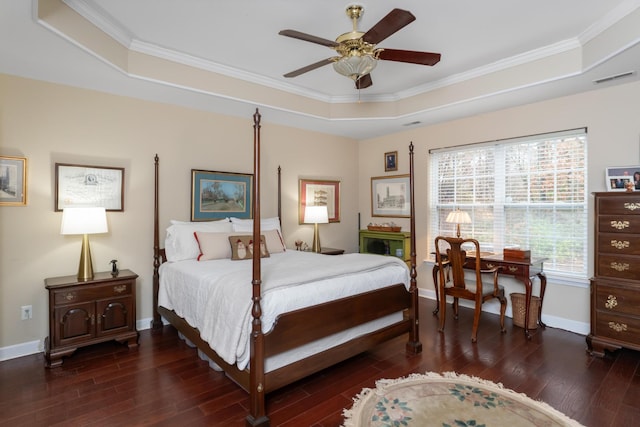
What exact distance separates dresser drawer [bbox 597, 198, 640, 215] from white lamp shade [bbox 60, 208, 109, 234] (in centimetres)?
449

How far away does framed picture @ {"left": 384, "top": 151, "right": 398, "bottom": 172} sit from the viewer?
5266mm

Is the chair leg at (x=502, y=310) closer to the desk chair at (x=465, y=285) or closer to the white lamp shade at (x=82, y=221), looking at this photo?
the desk chair at (x=465, y=285)

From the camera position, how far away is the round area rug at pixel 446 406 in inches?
80.7

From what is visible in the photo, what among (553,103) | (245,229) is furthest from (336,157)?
(553,103)

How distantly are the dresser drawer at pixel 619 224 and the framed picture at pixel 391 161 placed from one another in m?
2.78

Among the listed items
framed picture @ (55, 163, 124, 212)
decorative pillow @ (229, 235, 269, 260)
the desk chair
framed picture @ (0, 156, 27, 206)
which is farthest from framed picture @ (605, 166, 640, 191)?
framed picture @ (0, 156, 27, 206)

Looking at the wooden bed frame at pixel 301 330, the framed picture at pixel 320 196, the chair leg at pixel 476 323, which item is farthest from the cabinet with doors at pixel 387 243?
the wooden bed frame at pixel 301 330

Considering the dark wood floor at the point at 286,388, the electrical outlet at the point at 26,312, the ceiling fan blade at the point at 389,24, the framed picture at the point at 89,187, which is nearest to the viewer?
the ceiling fan blade at the point at 389,24

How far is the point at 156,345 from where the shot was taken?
322cm

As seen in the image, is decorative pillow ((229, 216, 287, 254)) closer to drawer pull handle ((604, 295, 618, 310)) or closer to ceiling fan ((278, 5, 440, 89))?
ceiling fan ((278, 5, 440, 89))

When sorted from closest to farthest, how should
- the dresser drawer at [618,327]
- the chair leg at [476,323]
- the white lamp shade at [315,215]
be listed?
the dresser drawer at [618,327]
the chair leg at [476,323]
the white lamp shade at [315,215]

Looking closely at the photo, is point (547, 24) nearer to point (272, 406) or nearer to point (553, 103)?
point (553, 103)

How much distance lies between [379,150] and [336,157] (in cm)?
73

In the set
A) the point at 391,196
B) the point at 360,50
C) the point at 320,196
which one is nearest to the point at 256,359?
the point at 360,50
